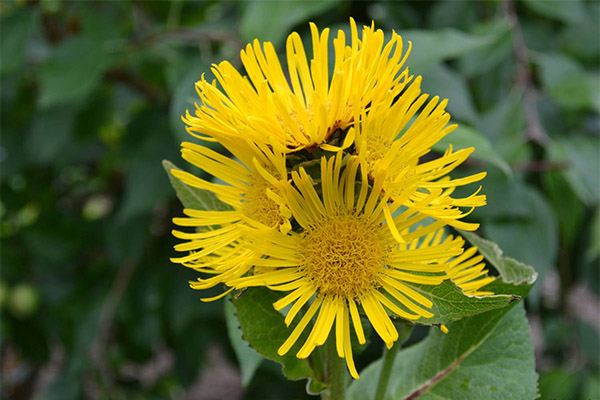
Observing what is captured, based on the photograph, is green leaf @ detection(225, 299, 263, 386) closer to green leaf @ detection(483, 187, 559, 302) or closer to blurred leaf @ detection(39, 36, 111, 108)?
green leaf @ detection(483, 187, 559, 302)

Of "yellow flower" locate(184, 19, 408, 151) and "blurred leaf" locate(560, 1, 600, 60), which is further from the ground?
"blurred leaf" locate(560, 1, 600, 60)

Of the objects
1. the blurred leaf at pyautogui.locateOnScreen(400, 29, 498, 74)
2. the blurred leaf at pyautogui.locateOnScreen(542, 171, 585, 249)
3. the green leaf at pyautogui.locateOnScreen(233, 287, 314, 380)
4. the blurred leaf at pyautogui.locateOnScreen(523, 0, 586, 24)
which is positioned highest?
the blurred leaf at pyautogui.locateOnScreen(523, 0, 586, 24)

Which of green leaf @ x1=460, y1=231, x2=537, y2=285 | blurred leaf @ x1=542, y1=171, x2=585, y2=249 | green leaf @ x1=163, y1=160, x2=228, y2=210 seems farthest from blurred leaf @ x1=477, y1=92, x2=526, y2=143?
green leaf @ x1=163, y1=160, x2=228, y2=210

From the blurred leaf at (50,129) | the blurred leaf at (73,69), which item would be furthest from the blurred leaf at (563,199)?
the blurred leaf at (50,129)

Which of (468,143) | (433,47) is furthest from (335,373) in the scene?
(433,47)

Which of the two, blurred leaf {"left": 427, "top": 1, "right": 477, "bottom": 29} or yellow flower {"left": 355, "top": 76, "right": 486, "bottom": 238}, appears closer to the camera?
yellow flower {"left": 355, "top": 76, "right": 486, "bottom": 238}

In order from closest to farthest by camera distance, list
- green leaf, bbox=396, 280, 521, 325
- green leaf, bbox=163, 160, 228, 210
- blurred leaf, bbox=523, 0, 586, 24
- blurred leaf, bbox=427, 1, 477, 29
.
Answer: green leaf, bbox=396, 280, 521, 325 → green leaf, bbox=163, 160, 228, 210 → blurred leaf, bbox=523, 0, 586, 24 → blurred leaf, bbox=427, 1, 477, 29

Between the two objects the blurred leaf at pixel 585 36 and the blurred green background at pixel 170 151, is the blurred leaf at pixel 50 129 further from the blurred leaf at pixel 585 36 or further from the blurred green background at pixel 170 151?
the blurred leaf at pixel 585 36
